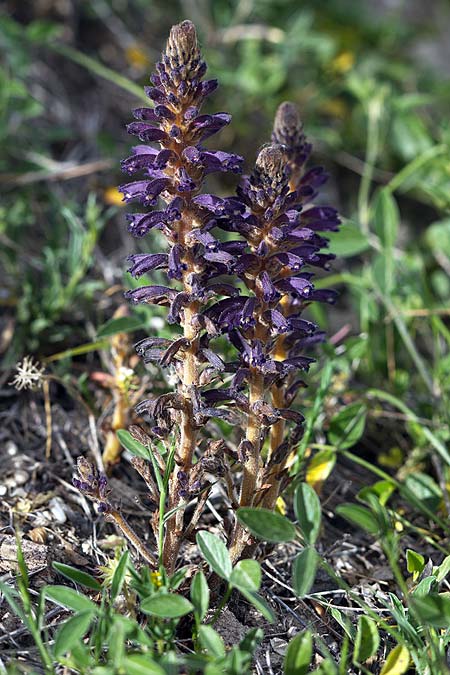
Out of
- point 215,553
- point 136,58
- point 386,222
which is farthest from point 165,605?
point 136,58

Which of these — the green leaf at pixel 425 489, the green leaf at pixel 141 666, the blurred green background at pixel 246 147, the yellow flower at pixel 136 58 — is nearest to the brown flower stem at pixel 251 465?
the green leaf at pixel 141 666

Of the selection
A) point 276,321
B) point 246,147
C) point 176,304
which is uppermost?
point 246,147

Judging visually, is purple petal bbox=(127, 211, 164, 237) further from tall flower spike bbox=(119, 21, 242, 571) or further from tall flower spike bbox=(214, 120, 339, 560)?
tall flower spike bbox=(214, 120, 339, 560)

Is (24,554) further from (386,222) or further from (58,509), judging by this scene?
(386,222)

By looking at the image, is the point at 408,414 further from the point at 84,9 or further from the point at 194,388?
the point at 84,9

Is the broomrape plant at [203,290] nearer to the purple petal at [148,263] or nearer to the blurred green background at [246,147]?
the purple petal at [148,263]

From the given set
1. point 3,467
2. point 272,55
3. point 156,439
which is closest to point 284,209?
point 156,439
